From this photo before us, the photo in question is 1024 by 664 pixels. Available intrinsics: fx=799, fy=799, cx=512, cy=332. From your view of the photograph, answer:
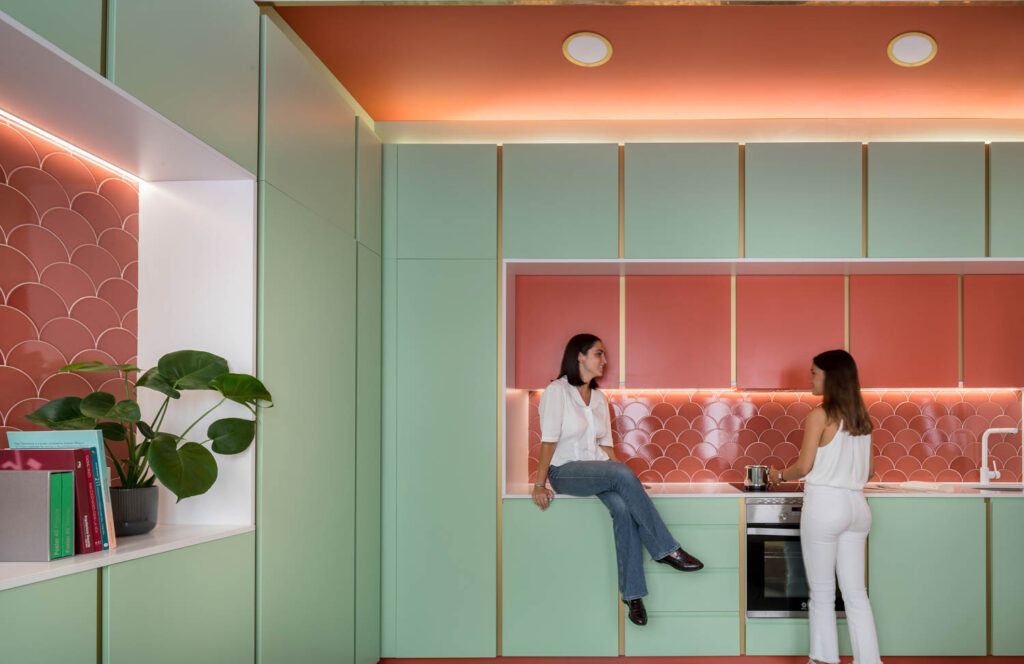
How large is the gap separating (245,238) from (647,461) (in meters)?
2.76

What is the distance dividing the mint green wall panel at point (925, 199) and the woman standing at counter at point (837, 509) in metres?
0.90

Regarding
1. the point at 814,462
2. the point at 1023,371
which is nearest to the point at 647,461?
the point at 814,462

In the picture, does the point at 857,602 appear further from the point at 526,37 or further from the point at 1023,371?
the point at 526,37

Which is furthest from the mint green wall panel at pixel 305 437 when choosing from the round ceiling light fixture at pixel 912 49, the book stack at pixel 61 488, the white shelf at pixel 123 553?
the round ceiling light fixture at pixel 912 49

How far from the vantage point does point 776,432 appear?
452cm

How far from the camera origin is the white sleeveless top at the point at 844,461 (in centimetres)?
354

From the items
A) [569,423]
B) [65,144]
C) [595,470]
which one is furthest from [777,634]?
[65,144]

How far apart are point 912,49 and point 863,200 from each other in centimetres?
82

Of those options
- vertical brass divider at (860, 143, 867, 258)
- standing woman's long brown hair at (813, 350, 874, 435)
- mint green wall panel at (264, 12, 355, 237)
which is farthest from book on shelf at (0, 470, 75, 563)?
vertical brass divider at (860, 143, 867, 258)

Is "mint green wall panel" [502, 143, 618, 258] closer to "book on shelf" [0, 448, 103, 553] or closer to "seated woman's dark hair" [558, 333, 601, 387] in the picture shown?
"seated woman's dark hair" [558, 333, 601, 387]

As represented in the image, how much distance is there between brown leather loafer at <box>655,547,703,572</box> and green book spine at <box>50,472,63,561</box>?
104 inches

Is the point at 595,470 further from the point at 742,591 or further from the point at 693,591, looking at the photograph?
the point at 742,591

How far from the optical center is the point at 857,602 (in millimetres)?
3525

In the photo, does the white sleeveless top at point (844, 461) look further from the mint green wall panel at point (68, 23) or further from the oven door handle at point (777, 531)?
the mint green wall panel at point (68, 23)
